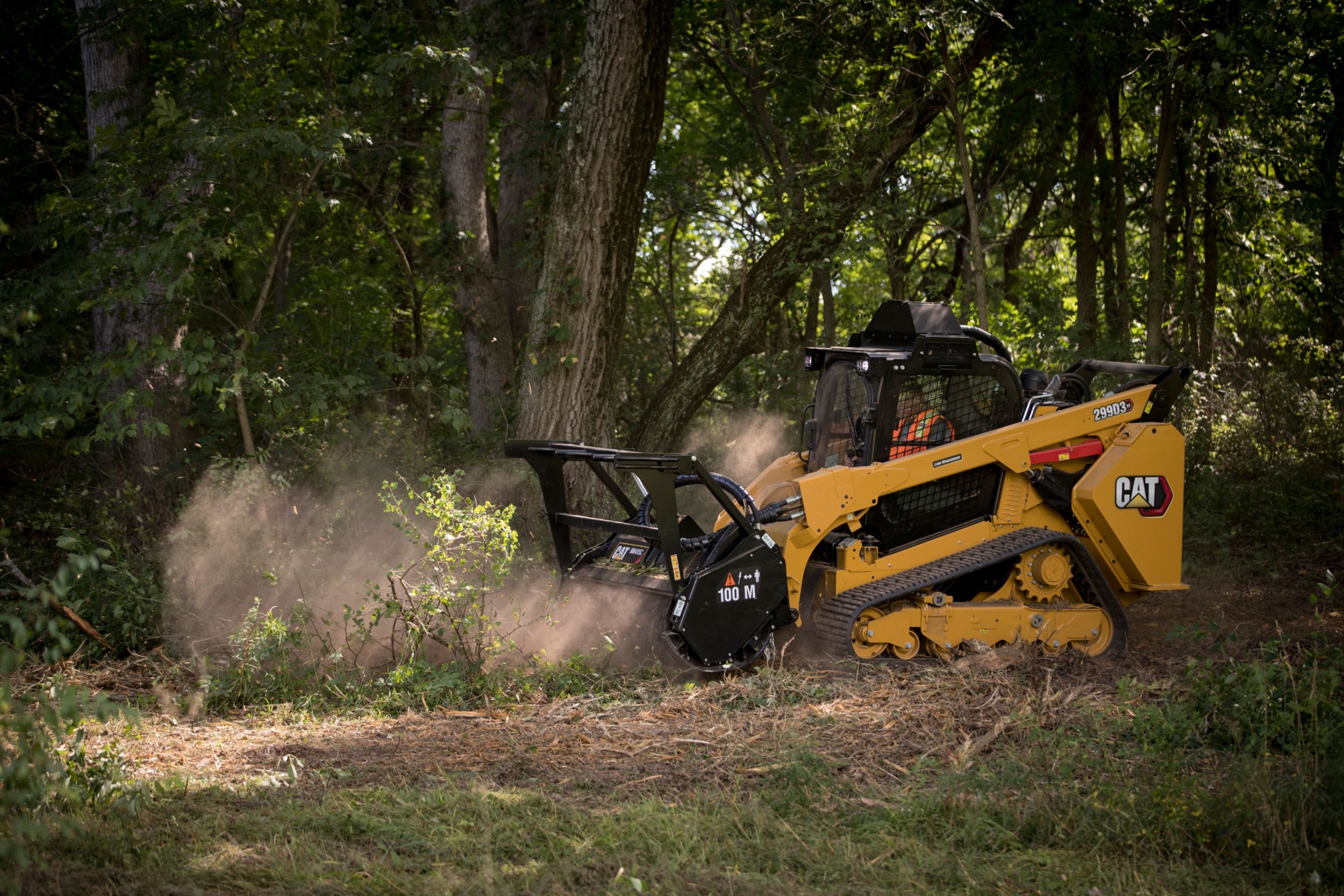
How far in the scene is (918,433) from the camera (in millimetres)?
6473

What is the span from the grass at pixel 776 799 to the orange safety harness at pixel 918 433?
5.23 ft

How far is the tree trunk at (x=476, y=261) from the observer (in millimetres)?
10867

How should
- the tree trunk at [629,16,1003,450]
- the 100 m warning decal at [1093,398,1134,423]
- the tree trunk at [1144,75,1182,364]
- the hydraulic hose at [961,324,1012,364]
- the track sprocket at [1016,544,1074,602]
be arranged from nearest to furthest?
the track sprocket at [1016,544,1074,602] < the 100 m warning decal at [1093,398,1134,423] < the hydraulic hose at [961,324,1012,364] < the tree trunk at [629,16,1003,450] < the tree trunk at [1144,75,1182,364]

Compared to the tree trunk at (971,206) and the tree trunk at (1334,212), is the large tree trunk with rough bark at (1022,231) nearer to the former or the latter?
the tree trunk at (1334,212)

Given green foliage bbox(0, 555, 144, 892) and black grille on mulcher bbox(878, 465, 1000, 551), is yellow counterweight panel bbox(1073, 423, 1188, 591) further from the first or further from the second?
green foliage bbox(0, 555, 144, 892)

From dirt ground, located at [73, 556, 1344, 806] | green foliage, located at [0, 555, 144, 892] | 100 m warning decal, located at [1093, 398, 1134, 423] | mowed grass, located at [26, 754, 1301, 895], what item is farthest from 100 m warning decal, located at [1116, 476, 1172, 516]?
green foliage, located at [0, 555, 144, 892]

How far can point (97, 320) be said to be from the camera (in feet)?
29.2

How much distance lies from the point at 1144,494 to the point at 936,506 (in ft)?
4.53

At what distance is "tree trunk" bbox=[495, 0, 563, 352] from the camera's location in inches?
426

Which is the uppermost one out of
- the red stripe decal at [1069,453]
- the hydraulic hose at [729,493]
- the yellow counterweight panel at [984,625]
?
the red stripe decal at [1069,453]

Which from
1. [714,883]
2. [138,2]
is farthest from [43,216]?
[714,883]

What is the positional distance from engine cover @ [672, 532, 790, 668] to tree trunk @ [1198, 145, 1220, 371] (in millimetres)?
9198

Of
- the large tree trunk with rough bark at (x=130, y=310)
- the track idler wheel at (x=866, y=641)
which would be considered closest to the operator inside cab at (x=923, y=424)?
the track idler wheel at (x=866, y=641)

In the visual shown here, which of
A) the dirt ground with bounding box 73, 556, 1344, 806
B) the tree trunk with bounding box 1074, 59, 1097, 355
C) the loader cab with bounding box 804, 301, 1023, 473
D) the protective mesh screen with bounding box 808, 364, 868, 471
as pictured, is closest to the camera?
the dirt ground with bounding box 73, 556, 1344, 806
